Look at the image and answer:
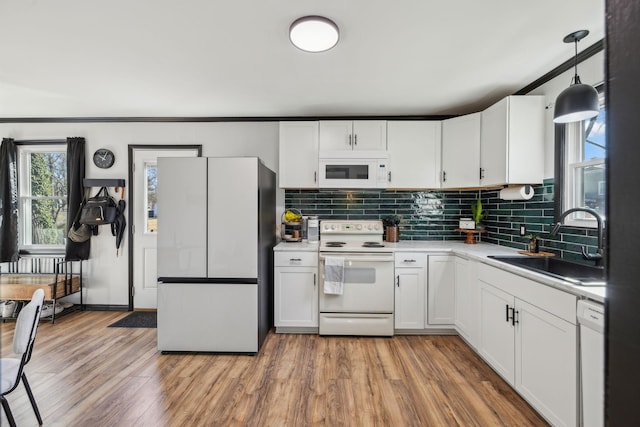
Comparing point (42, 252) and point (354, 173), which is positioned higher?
point (354, 173)

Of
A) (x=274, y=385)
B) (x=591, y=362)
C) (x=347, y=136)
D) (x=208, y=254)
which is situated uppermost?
(x=347, y=136)

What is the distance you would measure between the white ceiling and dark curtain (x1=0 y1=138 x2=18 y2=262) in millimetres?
636

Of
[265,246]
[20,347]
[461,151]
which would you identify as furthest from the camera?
[461,151]

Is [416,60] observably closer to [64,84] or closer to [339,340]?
[339,340]

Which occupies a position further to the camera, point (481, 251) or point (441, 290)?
point (441, 290)

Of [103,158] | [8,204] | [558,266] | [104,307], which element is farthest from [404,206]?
[8,204]

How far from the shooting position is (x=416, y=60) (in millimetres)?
2273

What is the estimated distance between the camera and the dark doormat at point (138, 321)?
10.7 ft

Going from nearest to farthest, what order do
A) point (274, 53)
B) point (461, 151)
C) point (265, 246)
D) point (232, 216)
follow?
point (274, 53), point (232, 216), point (265, 246), point (461, 151)

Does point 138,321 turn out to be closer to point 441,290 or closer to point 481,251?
point 441,290

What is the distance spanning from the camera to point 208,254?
2639 millimetres

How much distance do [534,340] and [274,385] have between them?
1761 millimetres

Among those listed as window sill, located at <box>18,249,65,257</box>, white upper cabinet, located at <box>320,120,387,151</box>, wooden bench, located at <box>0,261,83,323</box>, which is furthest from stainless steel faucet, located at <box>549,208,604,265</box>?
window sill, located at <box>18,249,65,257</box>

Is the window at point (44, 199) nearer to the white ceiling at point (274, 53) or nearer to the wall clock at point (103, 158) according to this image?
the wall clock at point (103, 158)
